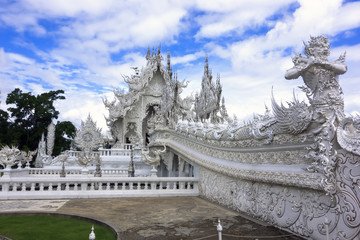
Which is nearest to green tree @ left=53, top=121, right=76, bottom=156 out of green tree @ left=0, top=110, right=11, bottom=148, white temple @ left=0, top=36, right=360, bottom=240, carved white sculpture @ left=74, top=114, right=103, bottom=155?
green tree @ left=0, top=110, right=11, bottom=148

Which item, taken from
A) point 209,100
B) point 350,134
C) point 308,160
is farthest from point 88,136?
point 350,134

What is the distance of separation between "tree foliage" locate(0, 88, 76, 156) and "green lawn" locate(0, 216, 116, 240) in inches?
1058

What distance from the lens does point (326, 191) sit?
3.40m

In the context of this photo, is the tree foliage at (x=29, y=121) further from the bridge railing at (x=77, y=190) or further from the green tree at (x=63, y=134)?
the bridge railing at (x=77, y=190)

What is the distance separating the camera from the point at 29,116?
3116 cm

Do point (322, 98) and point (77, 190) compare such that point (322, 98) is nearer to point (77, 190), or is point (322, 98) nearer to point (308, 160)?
point (308, 160)

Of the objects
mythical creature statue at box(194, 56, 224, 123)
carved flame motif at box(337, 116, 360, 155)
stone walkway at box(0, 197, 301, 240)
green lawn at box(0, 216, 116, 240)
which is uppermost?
mythical creature statue at box(194, 56, 224, 123)

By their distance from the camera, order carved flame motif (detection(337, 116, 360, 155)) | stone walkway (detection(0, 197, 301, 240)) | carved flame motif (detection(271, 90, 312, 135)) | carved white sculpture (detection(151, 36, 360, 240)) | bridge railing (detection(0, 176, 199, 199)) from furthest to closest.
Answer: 1. bridge railing (detection(0, 176, 199, 199))
2. stone walkway (detection(0, 197, 301, 240))
3. carved flame motif (detection(271, 90, 312, 135))
4. carved white sculpture (detection(151, 36, 360, 240))
5. carved flame motif (detection(337, 116, 360, 155))

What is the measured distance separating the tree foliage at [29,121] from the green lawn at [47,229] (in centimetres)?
2688

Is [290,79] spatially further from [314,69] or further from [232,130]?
[232,130]

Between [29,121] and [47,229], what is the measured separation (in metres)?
30.0

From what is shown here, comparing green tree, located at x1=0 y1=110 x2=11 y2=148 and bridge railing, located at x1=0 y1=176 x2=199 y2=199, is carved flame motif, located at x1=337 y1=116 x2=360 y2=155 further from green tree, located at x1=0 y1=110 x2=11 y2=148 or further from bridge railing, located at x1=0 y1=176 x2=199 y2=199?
green tree, located at x1=0 y1=110 x2=11 y2=148

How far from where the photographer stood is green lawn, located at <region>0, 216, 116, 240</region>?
421cm

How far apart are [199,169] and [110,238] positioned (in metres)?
4.56
